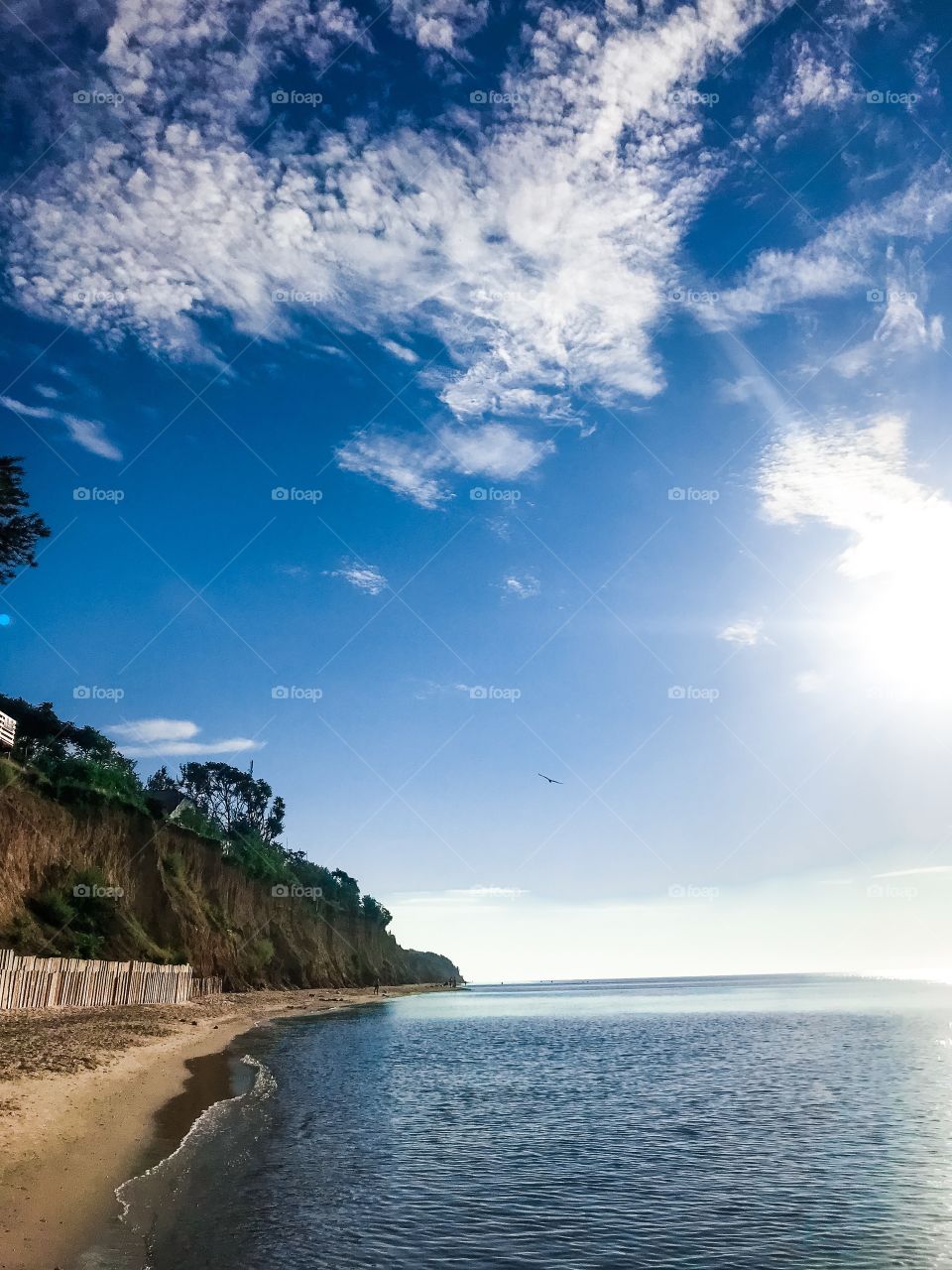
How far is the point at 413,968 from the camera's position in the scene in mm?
185500

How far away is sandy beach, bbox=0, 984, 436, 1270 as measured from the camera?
443 inches

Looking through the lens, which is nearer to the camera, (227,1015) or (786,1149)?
(786,1149)

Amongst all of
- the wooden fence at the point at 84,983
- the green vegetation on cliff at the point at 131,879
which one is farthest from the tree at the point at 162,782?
the wooden fence at the point at 84,983

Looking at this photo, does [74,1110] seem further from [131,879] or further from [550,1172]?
[131,879]

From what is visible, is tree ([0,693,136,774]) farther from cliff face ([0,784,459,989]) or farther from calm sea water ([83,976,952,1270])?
calm sea water ([83,976,952,1270])

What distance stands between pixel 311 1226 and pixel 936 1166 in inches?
539

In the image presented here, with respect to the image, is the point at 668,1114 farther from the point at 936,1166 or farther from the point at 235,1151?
the point at 235,1151

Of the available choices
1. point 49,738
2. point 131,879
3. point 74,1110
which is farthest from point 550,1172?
point 49,738

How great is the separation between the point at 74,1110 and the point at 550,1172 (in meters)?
10.1

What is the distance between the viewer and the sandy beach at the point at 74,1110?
1124 centimetres

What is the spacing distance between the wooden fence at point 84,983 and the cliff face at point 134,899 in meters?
2.43

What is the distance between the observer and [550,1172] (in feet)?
56.7

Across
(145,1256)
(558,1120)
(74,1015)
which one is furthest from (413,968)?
(145,1256)

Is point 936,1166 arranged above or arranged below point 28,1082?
below
